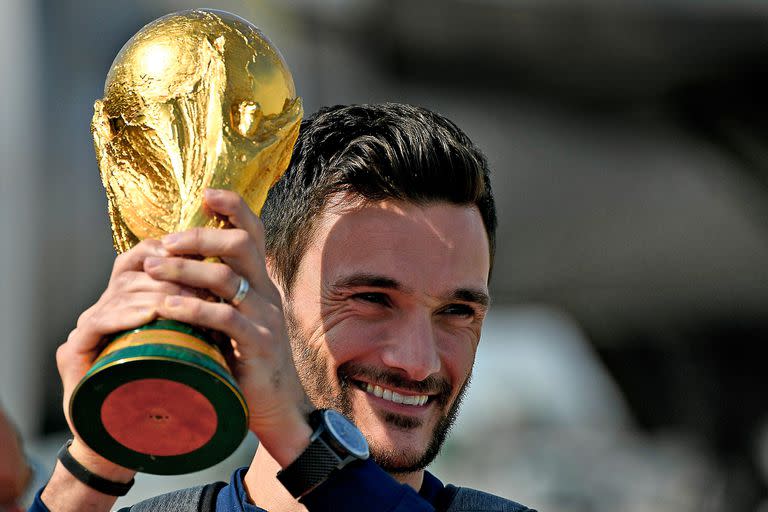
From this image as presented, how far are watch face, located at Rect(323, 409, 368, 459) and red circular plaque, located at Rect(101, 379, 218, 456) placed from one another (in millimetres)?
324

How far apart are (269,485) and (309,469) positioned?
0.86m

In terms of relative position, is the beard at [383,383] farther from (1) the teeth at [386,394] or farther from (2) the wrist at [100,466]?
(2) the wrist at [100,466]

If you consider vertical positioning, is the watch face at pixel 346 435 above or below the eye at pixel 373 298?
above

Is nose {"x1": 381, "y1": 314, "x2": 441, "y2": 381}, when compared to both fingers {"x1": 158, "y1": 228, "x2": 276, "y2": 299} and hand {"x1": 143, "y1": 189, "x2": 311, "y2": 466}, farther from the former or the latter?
fingers {"x1": 158, "y1": 228, "x2": 276, "y2": 299}

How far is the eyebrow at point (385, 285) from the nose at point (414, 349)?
0.30ft

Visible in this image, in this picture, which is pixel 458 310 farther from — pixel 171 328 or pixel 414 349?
pixel 171 328

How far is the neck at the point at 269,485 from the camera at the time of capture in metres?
3.21

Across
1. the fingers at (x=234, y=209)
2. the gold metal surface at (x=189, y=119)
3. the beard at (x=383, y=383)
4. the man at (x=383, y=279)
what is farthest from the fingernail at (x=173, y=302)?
the beard at (x=383, y=383)

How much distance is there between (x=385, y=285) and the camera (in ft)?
10.7

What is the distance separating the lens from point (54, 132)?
45.0ft

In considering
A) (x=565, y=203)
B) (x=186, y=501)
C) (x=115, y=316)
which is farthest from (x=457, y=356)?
(x=565, y=203)

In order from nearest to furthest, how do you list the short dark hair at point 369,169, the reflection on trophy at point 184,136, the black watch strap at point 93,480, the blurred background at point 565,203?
1. the reflection on trophy at point 184,136
2. the black watch strap at point 93,480
3. the short dark hair at point 369,169
4. the blurred background at point 565,203

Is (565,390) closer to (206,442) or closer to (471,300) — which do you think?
(471,300)

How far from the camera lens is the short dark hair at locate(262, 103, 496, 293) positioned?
11.1ft
